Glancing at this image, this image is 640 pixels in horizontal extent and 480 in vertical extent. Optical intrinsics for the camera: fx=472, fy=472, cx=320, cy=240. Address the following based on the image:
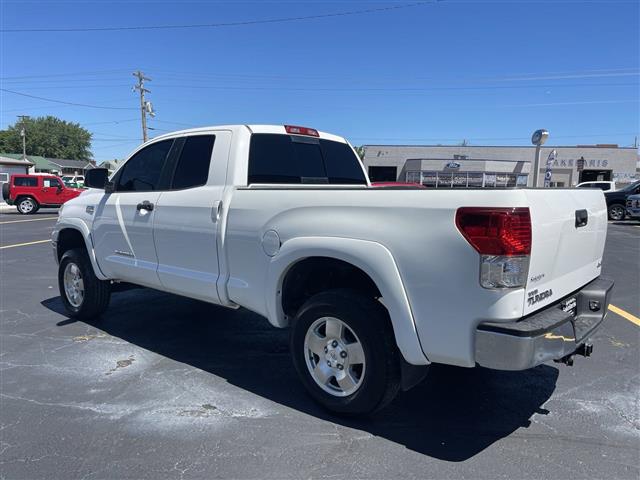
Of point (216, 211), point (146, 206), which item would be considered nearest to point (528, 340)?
point (216, 211)

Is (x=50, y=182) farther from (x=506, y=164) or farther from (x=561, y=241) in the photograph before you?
(x=506, y=164)

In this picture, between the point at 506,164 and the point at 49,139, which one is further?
the point at 49,139

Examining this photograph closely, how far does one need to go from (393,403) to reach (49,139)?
383 feet

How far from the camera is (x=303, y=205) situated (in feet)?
10.7

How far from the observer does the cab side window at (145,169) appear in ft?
15.2

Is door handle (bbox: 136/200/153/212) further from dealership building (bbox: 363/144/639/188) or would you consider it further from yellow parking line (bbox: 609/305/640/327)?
dealership building (bbox: 363/144/639/188)

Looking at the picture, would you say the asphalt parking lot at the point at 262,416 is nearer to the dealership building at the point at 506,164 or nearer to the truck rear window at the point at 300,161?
the truck rear window at the point at 300,161

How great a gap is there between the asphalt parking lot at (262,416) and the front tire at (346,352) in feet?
0.70

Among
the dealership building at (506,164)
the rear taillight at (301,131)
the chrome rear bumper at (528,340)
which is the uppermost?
the dealership building at (506,164)

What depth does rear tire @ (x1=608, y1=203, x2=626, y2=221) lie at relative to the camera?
22078mm

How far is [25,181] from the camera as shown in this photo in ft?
79.3

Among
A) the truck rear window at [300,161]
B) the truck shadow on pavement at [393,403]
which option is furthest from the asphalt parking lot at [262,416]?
the truck rear window at [300,161]

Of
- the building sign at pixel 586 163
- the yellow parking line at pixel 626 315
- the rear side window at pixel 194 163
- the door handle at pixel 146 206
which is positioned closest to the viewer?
the rear side window at pixel 194 163

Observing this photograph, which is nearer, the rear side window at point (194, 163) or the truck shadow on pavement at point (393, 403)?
the truck shadow on pavement at point (393, 403)
